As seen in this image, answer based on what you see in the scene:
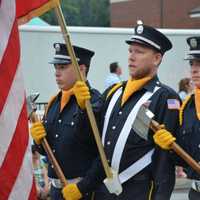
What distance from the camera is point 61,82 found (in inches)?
239

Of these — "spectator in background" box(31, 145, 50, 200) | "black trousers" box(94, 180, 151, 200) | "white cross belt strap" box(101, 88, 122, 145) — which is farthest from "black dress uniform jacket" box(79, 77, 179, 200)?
"spectator in background" box(31, 145, 50, 200)

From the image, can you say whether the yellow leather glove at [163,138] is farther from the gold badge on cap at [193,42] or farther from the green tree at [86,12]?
Answer: the green tree at [86,12]

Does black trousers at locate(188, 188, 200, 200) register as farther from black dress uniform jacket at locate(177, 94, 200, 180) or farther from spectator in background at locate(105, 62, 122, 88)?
spectator in background at locate(105, 62, 122, 88)

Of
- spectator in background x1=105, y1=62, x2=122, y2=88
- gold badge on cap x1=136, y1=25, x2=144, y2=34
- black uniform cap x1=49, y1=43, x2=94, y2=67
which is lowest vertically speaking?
spectator in background x1=105, y1=62, x2=122, y2=88

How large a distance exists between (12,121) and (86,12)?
Answer: 56.6m

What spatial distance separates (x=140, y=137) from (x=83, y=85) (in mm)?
594

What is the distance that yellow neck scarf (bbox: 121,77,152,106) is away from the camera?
5316 millimetres

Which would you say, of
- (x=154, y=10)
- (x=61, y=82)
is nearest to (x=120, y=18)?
(x=154, y=10)

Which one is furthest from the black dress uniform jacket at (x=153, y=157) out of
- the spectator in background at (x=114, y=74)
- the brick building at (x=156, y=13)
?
the brick building at (x=156, y=13)

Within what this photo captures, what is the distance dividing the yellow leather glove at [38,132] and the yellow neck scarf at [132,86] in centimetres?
100

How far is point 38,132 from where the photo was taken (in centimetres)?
611

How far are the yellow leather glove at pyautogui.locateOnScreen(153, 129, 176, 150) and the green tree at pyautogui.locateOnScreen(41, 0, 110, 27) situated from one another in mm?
52159

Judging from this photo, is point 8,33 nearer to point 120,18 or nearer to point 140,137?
point 140,137

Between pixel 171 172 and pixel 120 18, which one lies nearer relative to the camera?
pixel 171 172
